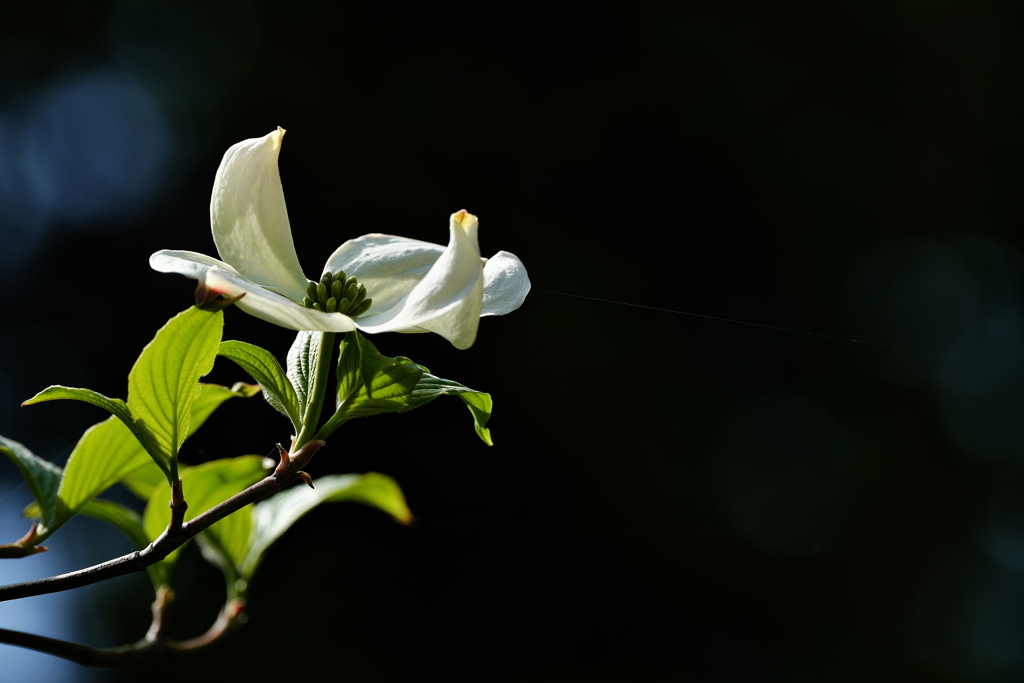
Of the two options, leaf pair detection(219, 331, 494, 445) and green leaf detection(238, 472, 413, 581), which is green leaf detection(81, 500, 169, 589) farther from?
leaf pair detection(219, 331, 494, 445)

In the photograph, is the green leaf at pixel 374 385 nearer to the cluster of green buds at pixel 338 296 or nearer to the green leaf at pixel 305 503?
the cluster of green buds at pixel 338 296

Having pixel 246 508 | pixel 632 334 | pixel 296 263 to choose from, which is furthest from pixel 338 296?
pixel 632 334

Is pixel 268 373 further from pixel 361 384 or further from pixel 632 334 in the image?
pixel 632 334

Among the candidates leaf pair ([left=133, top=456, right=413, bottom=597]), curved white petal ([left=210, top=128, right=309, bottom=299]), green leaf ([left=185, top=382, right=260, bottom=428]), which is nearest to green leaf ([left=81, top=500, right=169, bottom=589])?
leaf pair ([left=133, top=456, right=413, bottom=597])

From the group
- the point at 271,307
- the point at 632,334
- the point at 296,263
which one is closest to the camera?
the point at 271,307

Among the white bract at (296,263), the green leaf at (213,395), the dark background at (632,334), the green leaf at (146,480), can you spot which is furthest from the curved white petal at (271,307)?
the dark background at (632,334)

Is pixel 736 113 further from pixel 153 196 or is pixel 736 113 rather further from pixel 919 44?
pixel 153 196
